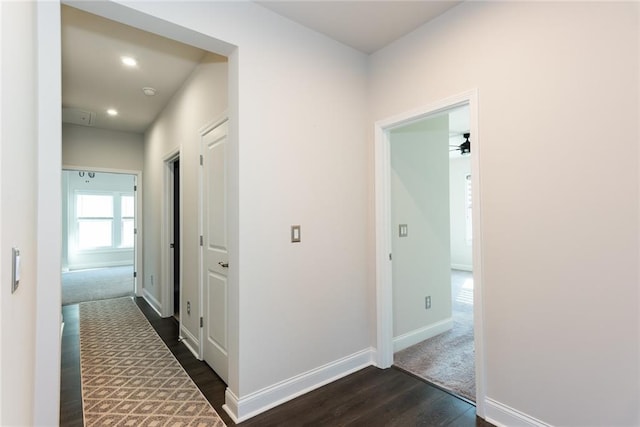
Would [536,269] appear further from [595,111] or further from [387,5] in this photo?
[387,5]

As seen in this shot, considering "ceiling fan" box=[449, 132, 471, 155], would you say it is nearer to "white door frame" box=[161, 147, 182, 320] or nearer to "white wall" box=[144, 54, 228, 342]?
"white wall" box=[144, 54, 228, 342]

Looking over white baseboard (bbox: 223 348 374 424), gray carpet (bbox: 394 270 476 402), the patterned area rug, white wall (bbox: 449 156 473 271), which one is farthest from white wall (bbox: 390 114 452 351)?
white wall (bbox: 449 156 473 271)

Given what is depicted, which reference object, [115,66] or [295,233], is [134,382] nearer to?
A: [295,233]

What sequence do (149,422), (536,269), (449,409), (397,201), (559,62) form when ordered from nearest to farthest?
(559,62), (536,269), (149,422), (449,409), (397,201)

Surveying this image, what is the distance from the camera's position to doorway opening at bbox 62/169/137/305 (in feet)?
25.2

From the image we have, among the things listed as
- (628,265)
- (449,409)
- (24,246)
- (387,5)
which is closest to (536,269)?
(628,265)

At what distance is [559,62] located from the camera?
164 centimetres

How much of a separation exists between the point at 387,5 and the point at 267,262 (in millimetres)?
1949

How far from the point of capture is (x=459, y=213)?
24.0 feet

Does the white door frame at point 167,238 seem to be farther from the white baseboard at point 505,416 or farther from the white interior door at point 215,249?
the white baseboard at point 505,416

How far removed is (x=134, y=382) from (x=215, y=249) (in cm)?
119

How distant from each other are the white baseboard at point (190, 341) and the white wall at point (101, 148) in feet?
10.5

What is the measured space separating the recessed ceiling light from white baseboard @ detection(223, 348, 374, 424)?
2927 millimetres

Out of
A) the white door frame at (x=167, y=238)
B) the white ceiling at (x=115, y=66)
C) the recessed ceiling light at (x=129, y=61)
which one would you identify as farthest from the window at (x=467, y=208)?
the recessed ceiling light at (x=129, y=61)
